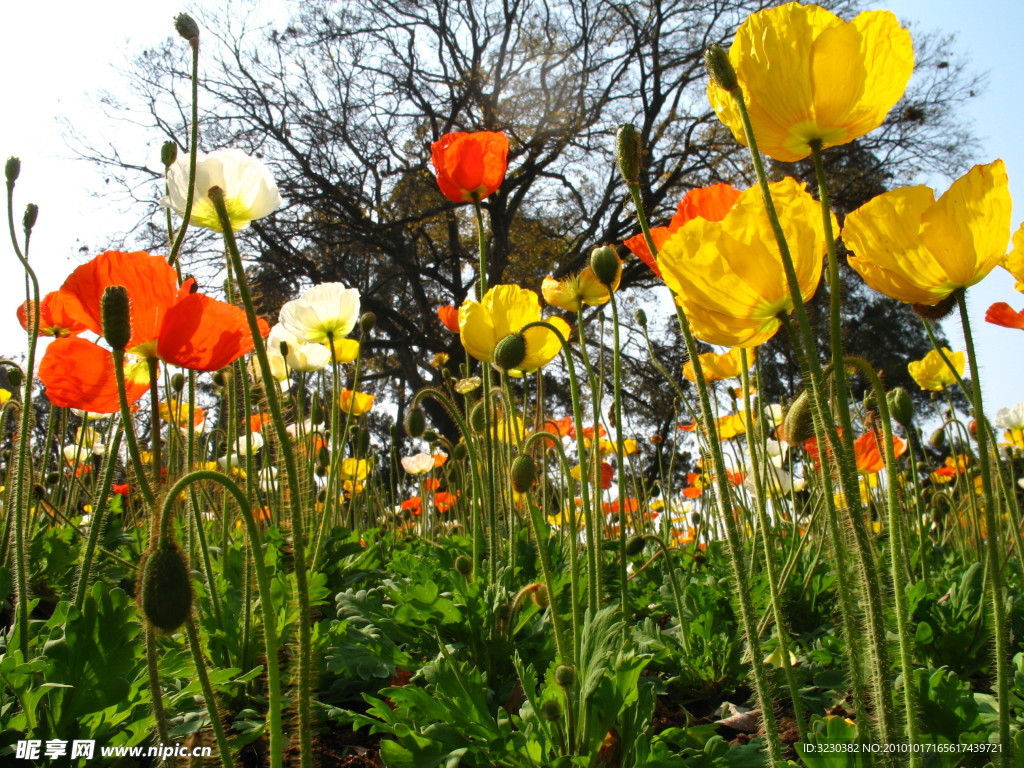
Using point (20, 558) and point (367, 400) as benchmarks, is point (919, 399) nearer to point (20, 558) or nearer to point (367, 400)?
point (367, 400)

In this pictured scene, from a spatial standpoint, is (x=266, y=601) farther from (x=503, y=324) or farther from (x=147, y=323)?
(x=503, y=324)

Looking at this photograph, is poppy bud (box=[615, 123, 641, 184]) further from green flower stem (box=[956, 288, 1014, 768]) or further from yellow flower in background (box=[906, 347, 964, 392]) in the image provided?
yellow flower in background (box=[906, 347, 964, 392])

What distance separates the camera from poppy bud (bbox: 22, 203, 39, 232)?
1.54m

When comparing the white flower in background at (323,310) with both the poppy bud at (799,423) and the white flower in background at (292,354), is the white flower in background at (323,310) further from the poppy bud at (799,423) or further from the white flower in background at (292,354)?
the poppy bud at (799,423)

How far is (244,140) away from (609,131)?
255 inches

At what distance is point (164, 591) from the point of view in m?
0.68

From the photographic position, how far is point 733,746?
3.42ft

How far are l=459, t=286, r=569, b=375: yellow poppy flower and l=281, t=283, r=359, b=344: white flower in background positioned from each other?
1.70 feet

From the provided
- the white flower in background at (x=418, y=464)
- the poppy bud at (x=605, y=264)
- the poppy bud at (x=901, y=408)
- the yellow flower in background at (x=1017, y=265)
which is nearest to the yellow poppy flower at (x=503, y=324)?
the poppy bud at (x=605, y=264)

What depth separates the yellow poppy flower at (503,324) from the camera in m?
1.64

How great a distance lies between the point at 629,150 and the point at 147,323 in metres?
0.69

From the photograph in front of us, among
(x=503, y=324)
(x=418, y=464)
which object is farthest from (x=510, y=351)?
(x=418, y=464)

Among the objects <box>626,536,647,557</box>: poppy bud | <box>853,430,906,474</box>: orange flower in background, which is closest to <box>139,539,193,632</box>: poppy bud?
<box>626,536,647,557</box>: poppy bud

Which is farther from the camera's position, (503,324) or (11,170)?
(503,324)
